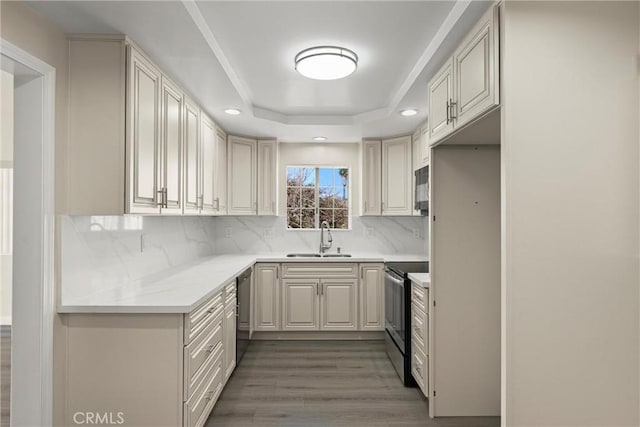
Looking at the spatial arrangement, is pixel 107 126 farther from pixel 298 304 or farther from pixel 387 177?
pixel 387 177

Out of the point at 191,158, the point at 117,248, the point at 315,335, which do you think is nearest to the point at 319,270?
the point at 315,335

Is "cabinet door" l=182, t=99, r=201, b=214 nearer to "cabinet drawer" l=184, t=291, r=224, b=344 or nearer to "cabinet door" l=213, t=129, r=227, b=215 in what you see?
"cabinet door" l=213, t=129, r=227, b=215

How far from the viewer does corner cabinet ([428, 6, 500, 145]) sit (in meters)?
1.66

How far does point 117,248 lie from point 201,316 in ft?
2.69

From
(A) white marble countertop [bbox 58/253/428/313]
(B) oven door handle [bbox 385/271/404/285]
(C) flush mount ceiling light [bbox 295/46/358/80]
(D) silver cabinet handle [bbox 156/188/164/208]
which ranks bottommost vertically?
(B) oven door handle [bbox 385/271/404/285]

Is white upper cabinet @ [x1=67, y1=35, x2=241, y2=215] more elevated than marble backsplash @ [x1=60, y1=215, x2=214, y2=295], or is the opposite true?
white upper cabinet @ [x1=67, y1=35, x2=241, y2=215]

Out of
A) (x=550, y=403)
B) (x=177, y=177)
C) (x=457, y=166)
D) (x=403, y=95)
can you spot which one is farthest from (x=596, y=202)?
(x=177, y=177)

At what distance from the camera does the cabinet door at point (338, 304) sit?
4152 millimetres

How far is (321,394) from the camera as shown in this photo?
285cm

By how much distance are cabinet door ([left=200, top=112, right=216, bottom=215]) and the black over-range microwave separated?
6.33 feet

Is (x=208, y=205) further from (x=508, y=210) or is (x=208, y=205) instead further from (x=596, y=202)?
(x=596, y=202)

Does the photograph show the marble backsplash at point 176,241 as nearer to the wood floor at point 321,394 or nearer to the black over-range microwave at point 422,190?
the wood floor at point 321,394

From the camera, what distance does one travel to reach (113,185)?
2008 millimetres

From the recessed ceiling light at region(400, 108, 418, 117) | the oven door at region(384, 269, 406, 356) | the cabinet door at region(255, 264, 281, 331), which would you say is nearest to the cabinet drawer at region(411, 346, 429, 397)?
the oven door at region(384, 269, 406, 356)
